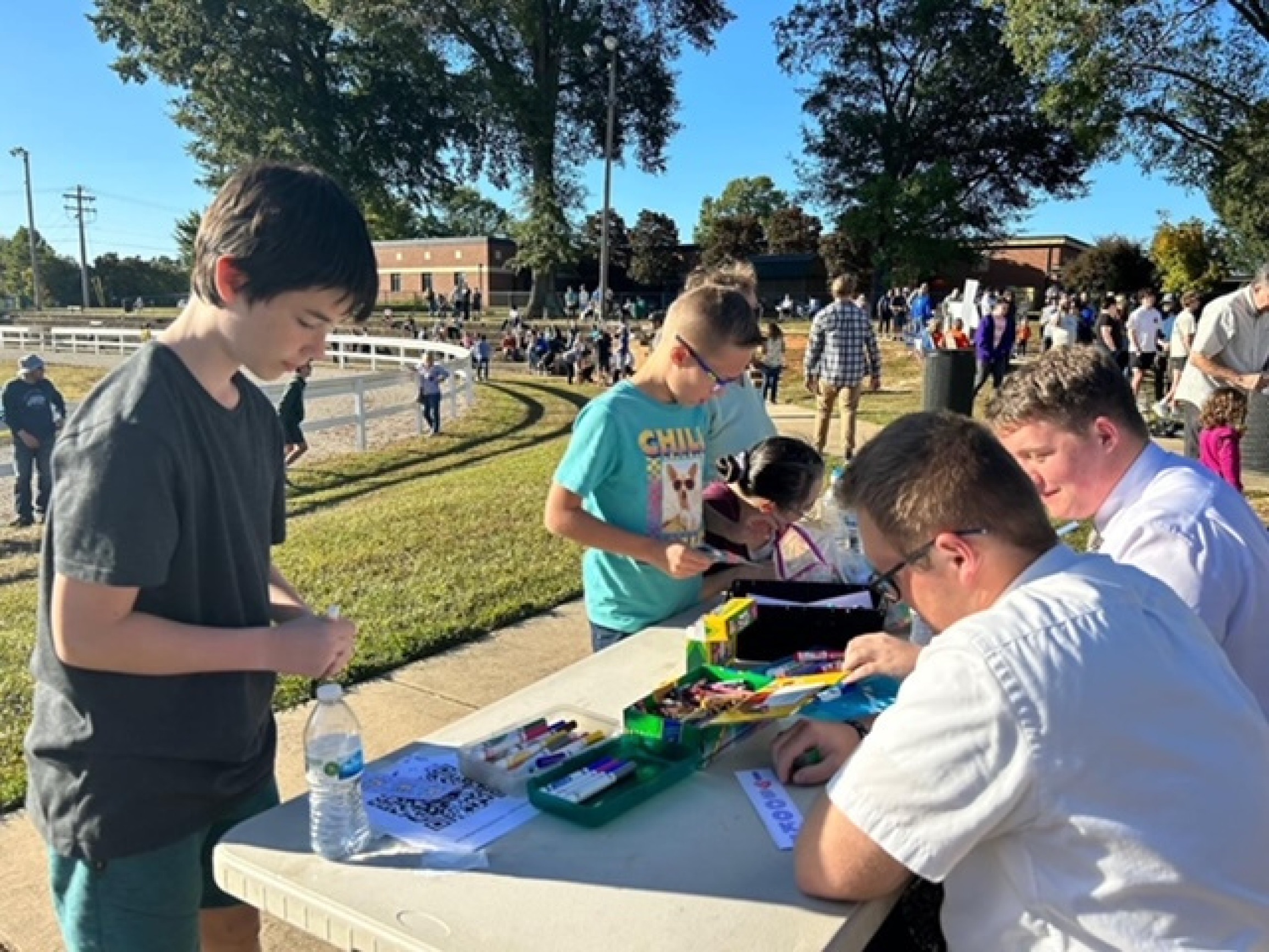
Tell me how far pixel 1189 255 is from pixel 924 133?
1242 centimetres

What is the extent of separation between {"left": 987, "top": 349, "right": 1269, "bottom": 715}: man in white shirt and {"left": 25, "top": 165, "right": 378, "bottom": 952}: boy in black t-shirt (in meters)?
1.76

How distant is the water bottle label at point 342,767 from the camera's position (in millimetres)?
1608

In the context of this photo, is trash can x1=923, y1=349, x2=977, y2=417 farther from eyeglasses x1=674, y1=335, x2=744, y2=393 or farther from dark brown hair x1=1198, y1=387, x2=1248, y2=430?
eyeglasses x1=674, y1=335, x2=744, y2=393

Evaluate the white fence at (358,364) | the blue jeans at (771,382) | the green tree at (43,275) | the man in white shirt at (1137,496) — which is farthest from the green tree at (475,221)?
the man in white shirt at (1137,496)

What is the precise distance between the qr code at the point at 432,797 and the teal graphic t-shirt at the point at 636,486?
1.02 metres

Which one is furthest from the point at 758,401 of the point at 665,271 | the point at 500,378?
the point at 665,271

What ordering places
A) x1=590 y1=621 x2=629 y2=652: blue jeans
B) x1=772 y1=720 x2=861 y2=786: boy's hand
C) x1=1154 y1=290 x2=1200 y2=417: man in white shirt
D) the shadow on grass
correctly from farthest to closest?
the shadow on grass → x1=1154 y1=290 x2=1200 y2=417: man in white shirt → x1=590 y1=621 x2=629 y2=652: blue jeans → x1=772 y1=720 x2=861 y2=786: boy's hand

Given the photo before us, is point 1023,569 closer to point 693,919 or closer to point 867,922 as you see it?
point 867,922

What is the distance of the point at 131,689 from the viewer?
163cm

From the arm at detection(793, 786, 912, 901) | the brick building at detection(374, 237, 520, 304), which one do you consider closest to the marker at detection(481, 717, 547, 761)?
the arm at detection(793, 786, 912, 901)

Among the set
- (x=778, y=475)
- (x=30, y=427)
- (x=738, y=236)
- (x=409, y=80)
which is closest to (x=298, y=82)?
(x=409, y=80)

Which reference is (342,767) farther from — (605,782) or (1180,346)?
(1180,346)

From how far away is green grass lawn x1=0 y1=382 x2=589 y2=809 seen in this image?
4.81 meters

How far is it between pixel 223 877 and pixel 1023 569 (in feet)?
4.79
